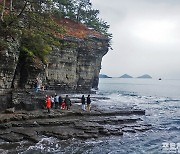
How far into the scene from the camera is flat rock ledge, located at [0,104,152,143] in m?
21.6

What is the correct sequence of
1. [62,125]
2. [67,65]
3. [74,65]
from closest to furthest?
1. [62,125]
2. [67,65]
3. [74,65]

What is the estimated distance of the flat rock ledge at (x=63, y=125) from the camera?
2162cm

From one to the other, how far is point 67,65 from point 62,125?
1238 inches

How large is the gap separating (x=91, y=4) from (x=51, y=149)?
2129 inches

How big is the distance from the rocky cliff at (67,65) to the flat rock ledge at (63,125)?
6.21 metres

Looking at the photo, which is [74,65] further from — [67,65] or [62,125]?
[62,125]

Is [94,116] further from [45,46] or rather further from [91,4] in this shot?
[91,4]

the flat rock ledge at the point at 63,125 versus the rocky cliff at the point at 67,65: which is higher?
the rocky cliff at the point at 67,65

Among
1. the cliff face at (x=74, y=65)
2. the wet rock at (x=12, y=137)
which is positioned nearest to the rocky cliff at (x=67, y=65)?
the cliff face at (x=74, y=65)

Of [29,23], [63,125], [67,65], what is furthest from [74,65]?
[63,125]

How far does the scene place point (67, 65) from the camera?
5556cm

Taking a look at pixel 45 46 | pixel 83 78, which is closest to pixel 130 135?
pixel 45 46

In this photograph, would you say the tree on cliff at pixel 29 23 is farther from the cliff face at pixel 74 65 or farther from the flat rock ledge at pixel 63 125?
the cliff face at pixel 74 65

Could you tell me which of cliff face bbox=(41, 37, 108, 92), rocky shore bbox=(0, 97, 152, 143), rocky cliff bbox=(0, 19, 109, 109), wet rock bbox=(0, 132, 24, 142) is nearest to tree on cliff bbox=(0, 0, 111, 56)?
rocky cliff bbox=(0, 19, 109, 109)
